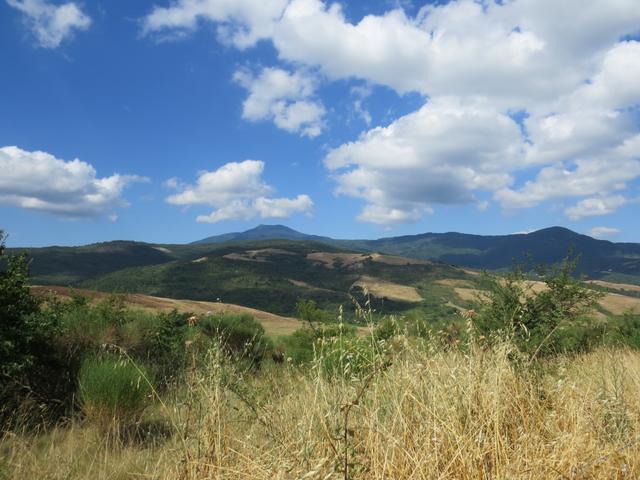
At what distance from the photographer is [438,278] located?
128875 mm

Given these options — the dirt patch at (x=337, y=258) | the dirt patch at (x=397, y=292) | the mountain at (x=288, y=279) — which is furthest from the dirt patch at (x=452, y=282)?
the dirt patch at (x=337, y=258)

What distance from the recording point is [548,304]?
1295cm

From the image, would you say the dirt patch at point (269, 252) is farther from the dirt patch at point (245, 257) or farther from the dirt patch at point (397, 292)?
the dirt patch at point (397, 292)

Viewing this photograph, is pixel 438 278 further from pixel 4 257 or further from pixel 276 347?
pixel 4 257

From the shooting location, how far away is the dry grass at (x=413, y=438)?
2797 mm

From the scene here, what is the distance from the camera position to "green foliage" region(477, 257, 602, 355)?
11105 mm

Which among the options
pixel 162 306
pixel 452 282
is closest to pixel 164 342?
pixel 162 306

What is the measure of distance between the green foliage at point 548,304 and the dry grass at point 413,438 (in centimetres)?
663

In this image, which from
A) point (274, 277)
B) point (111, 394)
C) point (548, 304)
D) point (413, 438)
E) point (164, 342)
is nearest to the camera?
point (413, 438)

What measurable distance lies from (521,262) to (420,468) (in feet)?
41.0

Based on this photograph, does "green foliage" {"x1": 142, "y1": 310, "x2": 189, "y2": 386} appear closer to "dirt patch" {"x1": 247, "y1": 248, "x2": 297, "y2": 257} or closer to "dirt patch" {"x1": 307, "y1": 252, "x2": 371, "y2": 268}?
"dirt patch" {"x1": 307, "y1": 252, "x2": 371, "y2": 268}

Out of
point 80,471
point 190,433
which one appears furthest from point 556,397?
point 80,471

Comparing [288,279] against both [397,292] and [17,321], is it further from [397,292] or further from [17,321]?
[17,321]

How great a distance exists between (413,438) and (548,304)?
1145cm
